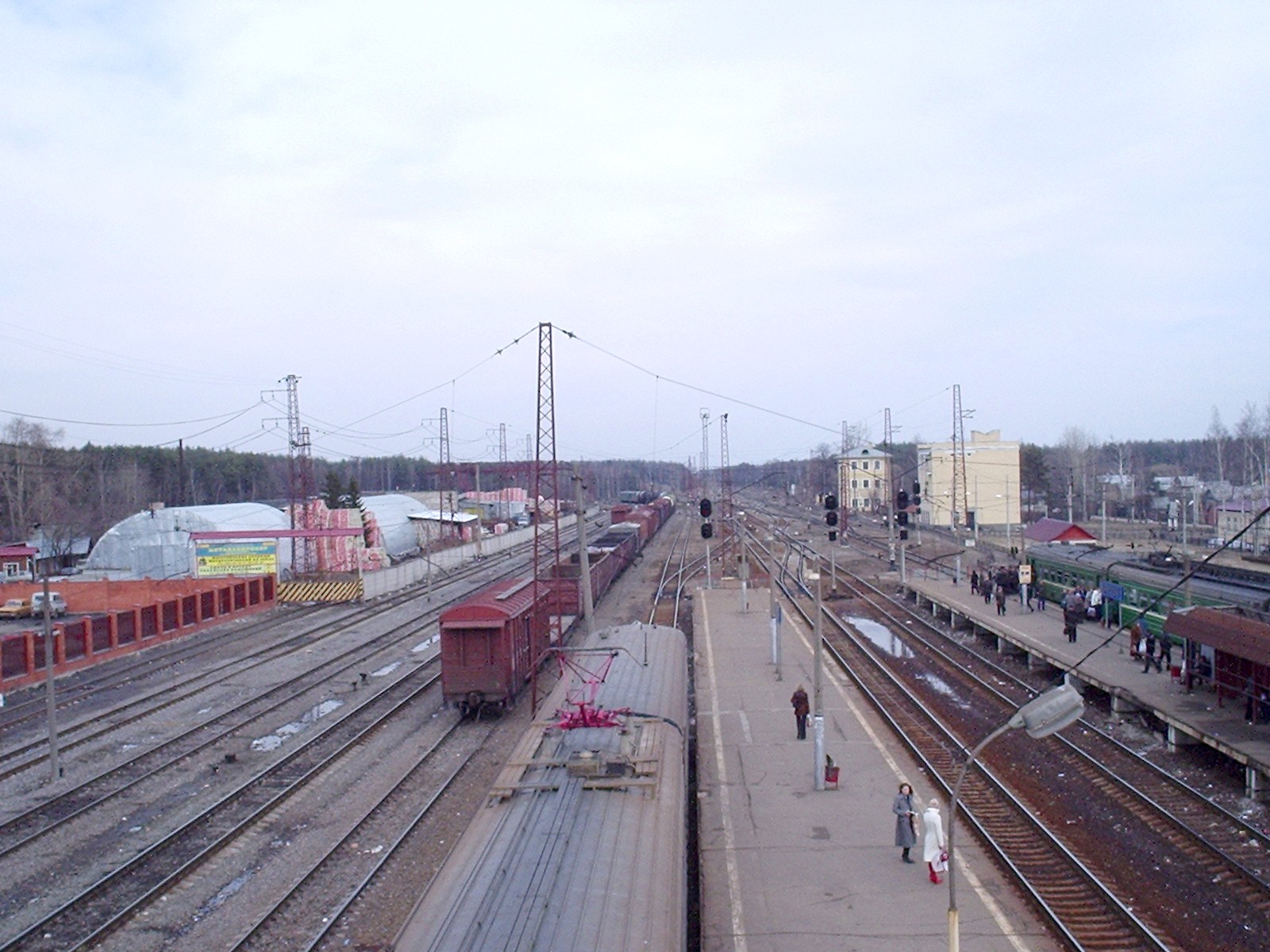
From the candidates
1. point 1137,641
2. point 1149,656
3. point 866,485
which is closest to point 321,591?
point 1137,641

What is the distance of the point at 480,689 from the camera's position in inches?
853

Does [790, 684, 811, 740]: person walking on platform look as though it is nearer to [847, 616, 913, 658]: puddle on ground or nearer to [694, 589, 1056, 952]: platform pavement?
[694, 589, 1056, 952]: platform pavement

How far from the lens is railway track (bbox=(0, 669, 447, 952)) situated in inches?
469

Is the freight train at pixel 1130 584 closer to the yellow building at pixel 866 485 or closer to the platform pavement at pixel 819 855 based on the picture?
the platform pavement at pixel 819 855

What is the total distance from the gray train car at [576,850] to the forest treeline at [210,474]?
27.3m

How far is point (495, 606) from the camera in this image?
22422mm

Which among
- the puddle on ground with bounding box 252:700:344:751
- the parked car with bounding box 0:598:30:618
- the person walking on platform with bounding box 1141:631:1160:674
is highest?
the person walking on platform with bounding box 1141:631:1160:674

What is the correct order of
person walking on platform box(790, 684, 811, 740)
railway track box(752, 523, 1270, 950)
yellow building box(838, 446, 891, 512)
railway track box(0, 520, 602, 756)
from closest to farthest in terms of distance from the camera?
railway track box(752, 523, 1270, 950), person walking on platform box(790, 684, 811, 740), railway track box(0, 520, 602, 756), yellow building box(838, 446, 891, 512)

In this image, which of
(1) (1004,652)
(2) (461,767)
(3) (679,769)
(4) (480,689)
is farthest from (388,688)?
(1) (1004,652)

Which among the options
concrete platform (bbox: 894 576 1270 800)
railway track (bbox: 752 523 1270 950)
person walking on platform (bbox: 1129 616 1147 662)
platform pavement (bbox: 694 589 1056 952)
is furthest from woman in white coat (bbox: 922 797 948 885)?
person walking on platform (bbox: 1129 616 1147 662)

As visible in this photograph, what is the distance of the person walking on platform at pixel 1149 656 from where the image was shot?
2280 cm

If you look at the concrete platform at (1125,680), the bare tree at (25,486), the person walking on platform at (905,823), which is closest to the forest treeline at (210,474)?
the bare tree at (25,486)

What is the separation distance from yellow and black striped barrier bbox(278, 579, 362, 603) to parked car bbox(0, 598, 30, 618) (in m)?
10.8

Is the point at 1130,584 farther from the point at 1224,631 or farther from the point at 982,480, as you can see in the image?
the point at 982,480
